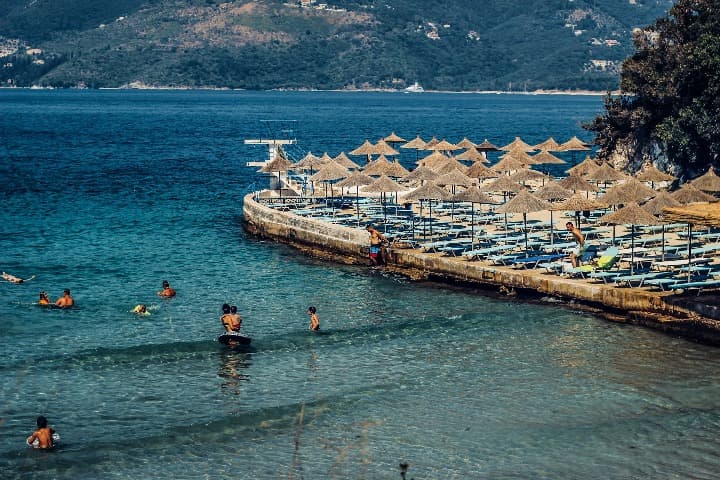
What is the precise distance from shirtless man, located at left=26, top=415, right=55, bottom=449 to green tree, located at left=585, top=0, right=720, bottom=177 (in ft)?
107

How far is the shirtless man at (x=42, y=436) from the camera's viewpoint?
19969mm

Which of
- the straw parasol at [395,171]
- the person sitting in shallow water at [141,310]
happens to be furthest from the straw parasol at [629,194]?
the person sitting in shallow water at [141,310]

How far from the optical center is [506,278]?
1233 inches

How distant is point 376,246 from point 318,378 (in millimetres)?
11730

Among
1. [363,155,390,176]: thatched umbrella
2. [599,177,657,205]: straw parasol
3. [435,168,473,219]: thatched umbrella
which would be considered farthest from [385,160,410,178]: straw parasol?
[599,177,657,205]: straw parasol

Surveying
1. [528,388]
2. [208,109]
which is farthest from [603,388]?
[208,109]

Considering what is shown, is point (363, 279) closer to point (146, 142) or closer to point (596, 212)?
point (596, 212)

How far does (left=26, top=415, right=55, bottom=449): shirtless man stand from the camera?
19969mm

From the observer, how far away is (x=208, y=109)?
19950 centimetres

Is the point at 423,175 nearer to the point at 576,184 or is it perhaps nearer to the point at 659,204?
the point at 576,184

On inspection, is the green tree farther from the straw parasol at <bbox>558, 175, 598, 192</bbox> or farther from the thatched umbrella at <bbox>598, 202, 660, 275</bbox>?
the thatched umbrella at <bbox>598, 202, 660, 275</bbox>

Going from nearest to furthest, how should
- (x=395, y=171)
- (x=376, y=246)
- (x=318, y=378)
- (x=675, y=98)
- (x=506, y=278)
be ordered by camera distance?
(x=318, y=378) → (x=506, y=278) → (x=376, y=246) → (x=395, y=171) → (x=675, y=98)

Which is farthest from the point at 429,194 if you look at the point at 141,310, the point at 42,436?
the point at 42,436

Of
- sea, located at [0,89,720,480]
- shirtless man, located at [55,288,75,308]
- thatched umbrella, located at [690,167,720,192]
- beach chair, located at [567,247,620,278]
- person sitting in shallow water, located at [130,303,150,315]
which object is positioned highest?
thatched umbrella, located at [690,167,720,192]
